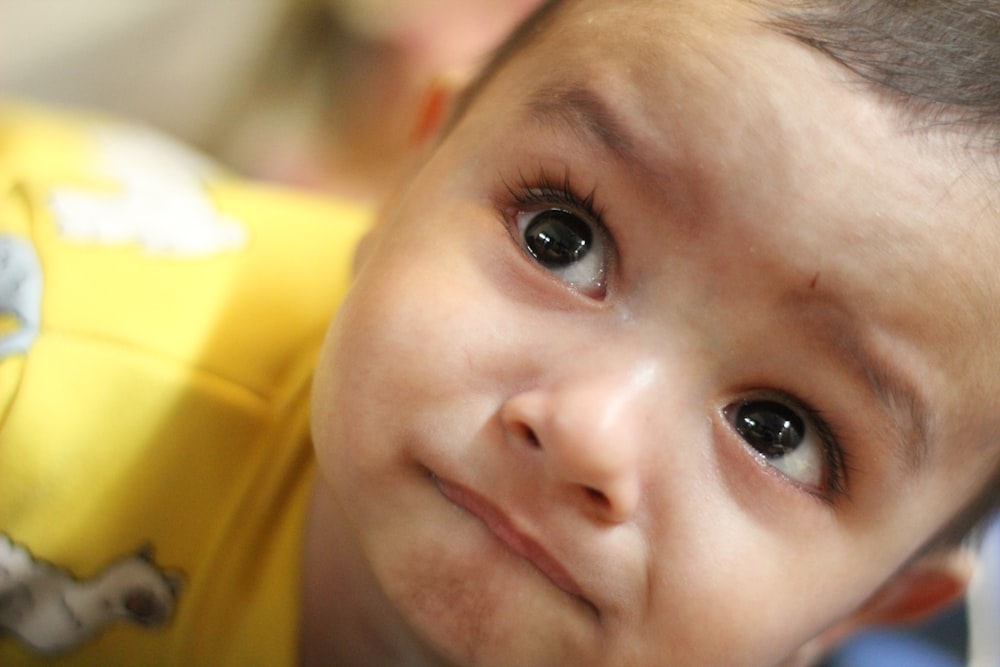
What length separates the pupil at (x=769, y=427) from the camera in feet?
2.27

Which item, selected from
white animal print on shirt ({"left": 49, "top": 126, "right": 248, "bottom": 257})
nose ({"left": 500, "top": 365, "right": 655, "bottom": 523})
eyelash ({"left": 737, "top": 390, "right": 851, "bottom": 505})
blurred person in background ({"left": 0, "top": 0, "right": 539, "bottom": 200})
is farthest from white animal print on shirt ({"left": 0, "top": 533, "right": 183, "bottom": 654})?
blurred person in background ({"left": 0, "top": 0, "right": 539, "bottom": 200})

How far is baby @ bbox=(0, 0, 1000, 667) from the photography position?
2.09 feet

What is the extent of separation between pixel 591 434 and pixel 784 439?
17cm

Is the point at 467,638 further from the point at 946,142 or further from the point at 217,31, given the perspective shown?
the point at 217,31

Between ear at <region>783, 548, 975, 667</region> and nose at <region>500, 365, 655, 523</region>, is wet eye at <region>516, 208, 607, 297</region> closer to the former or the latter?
nose at <region>500, 365, 655, 523</region>

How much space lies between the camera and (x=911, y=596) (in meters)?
0.94

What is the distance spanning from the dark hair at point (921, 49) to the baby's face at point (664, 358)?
0.05 feet

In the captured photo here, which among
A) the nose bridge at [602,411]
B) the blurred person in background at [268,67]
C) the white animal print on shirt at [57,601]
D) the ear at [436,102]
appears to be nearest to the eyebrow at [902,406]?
the nose bridge at [602,411]

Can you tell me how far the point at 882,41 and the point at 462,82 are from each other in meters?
0.41

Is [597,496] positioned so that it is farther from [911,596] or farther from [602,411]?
[911,596]

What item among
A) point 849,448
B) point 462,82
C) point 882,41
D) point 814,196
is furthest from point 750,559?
point 462,82

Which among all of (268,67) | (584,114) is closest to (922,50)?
(584,114)

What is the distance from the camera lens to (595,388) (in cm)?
62

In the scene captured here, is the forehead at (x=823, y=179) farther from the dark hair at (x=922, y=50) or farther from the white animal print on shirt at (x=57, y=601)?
the white animal print on shirt at (x=57, y=601)
